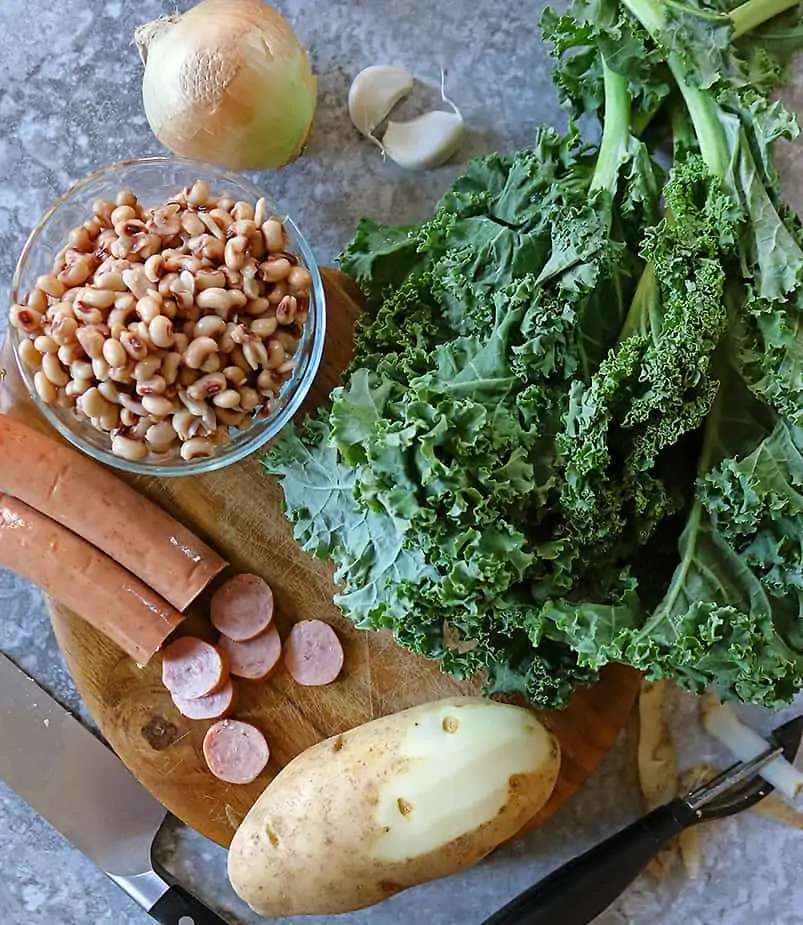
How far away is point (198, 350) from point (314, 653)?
508 millimetres

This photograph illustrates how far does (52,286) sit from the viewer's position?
1416mm

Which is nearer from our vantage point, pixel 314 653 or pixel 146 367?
pixel 146 367

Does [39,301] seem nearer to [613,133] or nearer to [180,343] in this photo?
[180,343]

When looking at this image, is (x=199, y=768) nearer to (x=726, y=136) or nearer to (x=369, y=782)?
(x=369, y=782)

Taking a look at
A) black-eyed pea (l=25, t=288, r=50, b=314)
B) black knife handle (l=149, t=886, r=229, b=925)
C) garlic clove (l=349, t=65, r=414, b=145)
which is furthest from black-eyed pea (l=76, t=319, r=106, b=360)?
black knife handle (l=149, t=886, r=229, b=925)

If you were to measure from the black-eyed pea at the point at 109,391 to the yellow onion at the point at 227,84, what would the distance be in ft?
1.29

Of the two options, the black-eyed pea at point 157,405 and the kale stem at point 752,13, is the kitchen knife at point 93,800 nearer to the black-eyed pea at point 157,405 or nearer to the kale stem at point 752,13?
the black-eyed pea at point 157,405

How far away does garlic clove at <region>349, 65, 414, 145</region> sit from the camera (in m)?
1.67

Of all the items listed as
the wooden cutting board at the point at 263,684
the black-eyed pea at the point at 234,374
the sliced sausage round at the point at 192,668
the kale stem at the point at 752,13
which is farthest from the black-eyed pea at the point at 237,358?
the kale stem at the point at 752,13

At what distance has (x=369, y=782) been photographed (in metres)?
1.46

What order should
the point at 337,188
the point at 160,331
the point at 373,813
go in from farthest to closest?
the point at 337,188, the point at 373,813, the point at 160,331

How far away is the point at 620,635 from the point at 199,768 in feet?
2.37

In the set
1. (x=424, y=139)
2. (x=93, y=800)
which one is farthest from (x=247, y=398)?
(x=93, y=800)

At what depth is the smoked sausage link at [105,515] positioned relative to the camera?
61.6 inches
